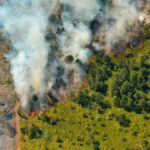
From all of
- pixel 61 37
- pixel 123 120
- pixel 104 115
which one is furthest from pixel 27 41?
pixel 123 120

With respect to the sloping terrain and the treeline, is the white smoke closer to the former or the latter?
the sloping terrain

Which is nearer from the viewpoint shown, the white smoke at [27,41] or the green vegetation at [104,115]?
the green vegetation at [104,115]

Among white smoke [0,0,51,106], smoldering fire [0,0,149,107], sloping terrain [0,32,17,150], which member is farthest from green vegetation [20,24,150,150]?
white smoke [0,0,51,106]

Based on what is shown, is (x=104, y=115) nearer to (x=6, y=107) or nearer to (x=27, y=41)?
(x=6, y=107)

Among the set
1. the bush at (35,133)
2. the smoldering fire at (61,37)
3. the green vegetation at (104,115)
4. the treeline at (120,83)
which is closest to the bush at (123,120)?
the green vegetation at (104,115)

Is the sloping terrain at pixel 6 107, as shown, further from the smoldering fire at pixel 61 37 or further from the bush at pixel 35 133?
the bush at pixel 35 133
